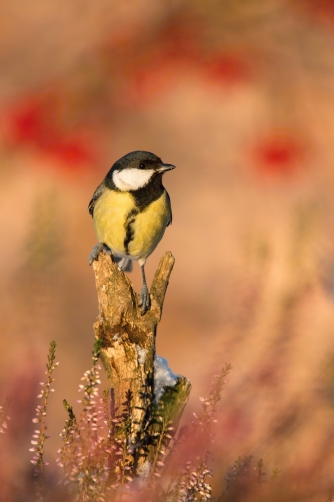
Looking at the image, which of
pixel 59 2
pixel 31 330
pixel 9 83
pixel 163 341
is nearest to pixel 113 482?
pixel 31 330

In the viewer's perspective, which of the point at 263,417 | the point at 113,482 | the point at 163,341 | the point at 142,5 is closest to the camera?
the point at 263,417

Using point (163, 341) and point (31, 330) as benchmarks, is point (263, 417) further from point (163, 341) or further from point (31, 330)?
point (163, 341)

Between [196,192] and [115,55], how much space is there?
1.67m

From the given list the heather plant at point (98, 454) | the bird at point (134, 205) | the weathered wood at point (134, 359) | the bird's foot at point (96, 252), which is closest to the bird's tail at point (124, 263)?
the bird's foot at point (96, 252)

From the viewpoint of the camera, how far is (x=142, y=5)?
5.95m

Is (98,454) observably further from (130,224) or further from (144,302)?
(130,224)

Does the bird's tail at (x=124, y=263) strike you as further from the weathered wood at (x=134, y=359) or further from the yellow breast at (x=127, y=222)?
the weathered wood at (x=134, y=359)

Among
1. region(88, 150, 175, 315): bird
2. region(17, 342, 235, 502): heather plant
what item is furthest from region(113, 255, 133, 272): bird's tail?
region(17, 342, 235, 502): heather plant

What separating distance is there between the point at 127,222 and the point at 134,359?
0.92 metres

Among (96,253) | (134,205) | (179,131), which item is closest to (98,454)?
(96,253)

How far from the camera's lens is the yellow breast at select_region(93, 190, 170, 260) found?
3170mm

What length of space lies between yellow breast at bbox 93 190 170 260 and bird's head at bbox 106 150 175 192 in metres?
0.06

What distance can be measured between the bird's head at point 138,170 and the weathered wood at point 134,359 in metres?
0.64

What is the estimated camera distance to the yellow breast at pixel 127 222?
10.4 ft
